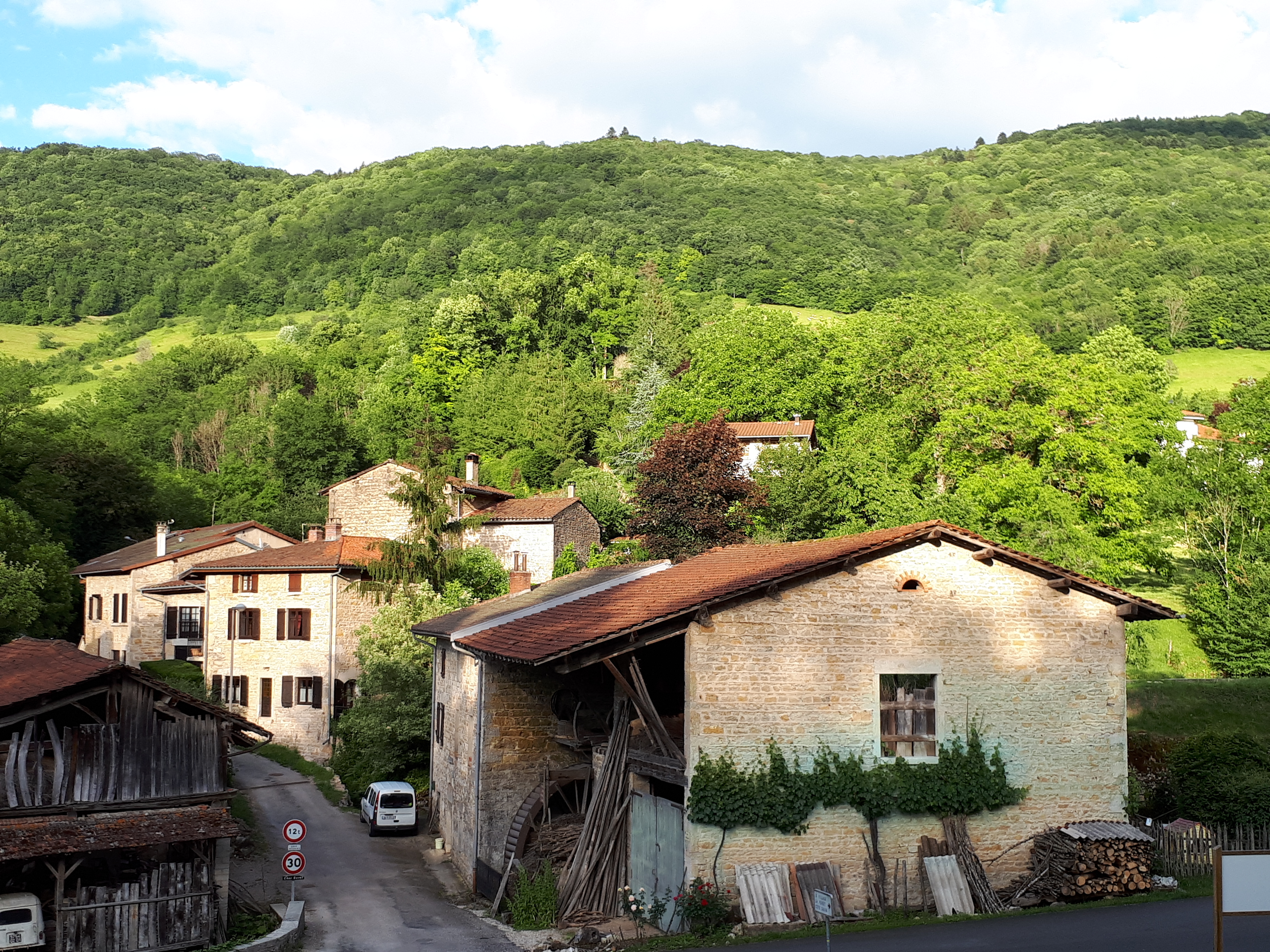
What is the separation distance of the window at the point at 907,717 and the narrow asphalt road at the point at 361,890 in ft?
24.1

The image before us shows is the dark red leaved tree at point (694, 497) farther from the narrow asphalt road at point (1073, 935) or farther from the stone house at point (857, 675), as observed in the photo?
the narrow asphalt road at point (1073, 935)

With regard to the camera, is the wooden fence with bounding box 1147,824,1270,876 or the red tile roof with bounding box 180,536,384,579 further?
the red tile roof with bounding box 180,536,384,579

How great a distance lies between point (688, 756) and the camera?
674 inches

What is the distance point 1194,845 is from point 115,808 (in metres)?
19.7

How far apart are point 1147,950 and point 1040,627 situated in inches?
233

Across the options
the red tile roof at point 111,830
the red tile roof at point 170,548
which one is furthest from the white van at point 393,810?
the red tile roof at point 170,548

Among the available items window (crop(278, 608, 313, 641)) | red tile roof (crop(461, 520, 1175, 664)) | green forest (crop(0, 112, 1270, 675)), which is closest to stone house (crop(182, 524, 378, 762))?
window (crop(278, 608, 313, 641))

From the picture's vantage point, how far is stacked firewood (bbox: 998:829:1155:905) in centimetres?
1820

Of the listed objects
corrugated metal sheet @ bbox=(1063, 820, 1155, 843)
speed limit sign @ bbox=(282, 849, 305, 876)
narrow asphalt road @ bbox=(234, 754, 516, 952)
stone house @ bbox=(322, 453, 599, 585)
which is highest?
stone house @ bbox=(322, 453, 599, 585)

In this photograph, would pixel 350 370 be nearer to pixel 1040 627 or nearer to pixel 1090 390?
pixel 1090 390

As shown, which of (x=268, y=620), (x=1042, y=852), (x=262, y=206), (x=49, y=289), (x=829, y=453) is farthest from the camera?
(x=262, y=206)

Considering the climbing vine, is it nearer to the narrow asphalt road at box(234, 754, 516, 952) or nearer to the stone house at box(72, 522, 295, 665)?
the narrow asphalt road at box(234, 754, 516, 952)

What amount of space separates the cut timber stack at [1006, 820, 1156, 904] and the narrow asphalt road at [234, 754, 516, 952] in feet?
30.0

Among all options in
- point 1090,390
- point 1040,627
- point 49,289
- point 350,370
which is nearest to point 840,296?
point 350,370
